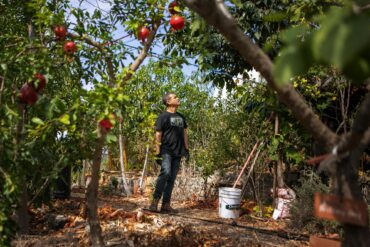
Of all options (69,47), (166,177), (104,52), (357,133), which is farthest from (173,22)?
(166,177)

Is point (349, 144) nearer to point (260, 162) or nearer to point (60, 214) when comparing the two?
point (60, 214)

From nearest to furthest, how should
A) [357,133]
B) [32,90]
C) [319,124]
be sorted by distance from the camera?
[357,133]
[319,124]
[32,90]

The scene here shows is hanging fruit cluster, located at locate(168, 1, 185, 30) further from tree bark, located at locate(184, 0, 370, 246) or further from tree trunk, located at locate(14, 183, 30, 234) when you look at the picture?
tree trunk, located at locate(14, 183, 30, 234)

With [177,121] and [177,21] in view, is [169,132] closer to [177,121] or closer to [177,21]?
[177,121]

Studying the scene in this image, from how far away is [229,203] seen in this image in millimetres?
5480

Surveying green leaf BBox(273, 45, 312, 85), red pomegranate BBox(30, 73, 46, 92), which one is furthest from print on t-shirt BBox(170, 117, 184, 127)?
green leaf BBox(273, 45, 312, 85)

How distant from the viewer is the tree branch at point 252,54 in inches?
62.1

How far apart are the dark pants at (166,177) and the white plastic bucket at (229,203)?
70 cm

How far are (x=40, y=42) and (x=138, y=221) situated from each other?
72.8 inches

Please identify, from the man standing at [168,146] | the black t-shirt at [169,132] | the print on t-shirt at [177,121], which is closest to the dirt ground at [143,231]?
the man standing at [168,146]

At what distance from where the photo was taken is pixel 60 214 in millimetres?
4320

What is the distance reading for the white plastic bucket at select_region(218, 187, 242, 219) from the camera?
5.47 metres

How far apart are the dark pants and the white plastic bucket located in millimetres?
704

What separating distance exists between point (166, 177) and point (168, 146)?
1.34 ft
